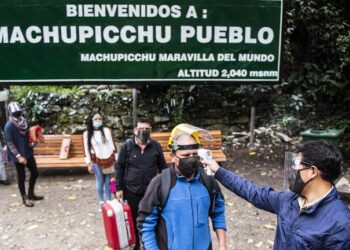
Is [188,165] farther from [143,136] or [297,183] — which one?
[143,136]

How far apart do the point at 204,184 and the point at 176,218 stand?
354 millimetres

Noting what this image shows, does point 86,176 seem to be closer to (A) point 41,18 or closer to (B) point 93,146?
(B) point 93,146

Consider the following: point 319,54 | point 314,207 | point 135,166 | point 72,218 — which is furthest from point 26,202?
point 319,54

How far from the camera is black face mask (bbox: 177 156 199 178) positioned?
3002 millimetres

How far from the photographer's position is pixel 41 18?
→ 639 cm

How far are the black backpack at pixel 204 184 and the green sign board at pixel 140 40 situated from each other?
149 inches

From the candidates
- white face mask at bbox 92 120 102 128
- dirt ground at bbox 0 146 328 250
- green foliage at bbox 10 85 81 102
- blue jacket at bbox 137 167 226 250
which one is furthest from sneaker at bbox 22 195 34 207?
blue jacket at bbox 137 167 226 250

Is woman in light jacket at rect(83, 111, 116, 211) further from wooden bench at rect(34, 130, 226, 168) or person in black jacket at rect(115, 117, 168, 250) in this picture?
wooden bench at rect(34, 130, 226, 168)

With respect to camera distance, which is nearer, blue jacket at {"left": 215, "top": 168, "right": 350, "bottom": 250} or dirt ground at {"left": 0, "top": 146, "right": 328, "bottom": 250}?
blue jacket at {"left": 215, "top": 168, "right": 350, "bottom": 250}

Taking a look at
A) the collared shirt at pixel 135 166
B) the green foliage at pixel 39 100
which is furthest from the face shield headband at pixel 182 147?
the green foliage at pixel 39 100

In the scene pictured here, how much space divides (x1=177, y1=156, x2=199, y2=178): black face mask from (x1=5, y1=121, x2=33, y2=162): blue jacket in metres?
4.11

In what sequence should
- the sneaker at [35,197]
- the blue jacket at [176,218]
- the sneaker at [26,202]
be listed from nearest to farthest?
the blue jacket at [176,218], the sneaker at [26,202], the sneaker at [35,197]

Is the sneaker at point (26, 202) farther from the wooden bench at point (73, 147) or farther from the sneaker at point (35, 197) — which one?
the wooden bench at point (73, 147)

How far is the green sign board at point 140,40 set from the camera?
21.0 feet
